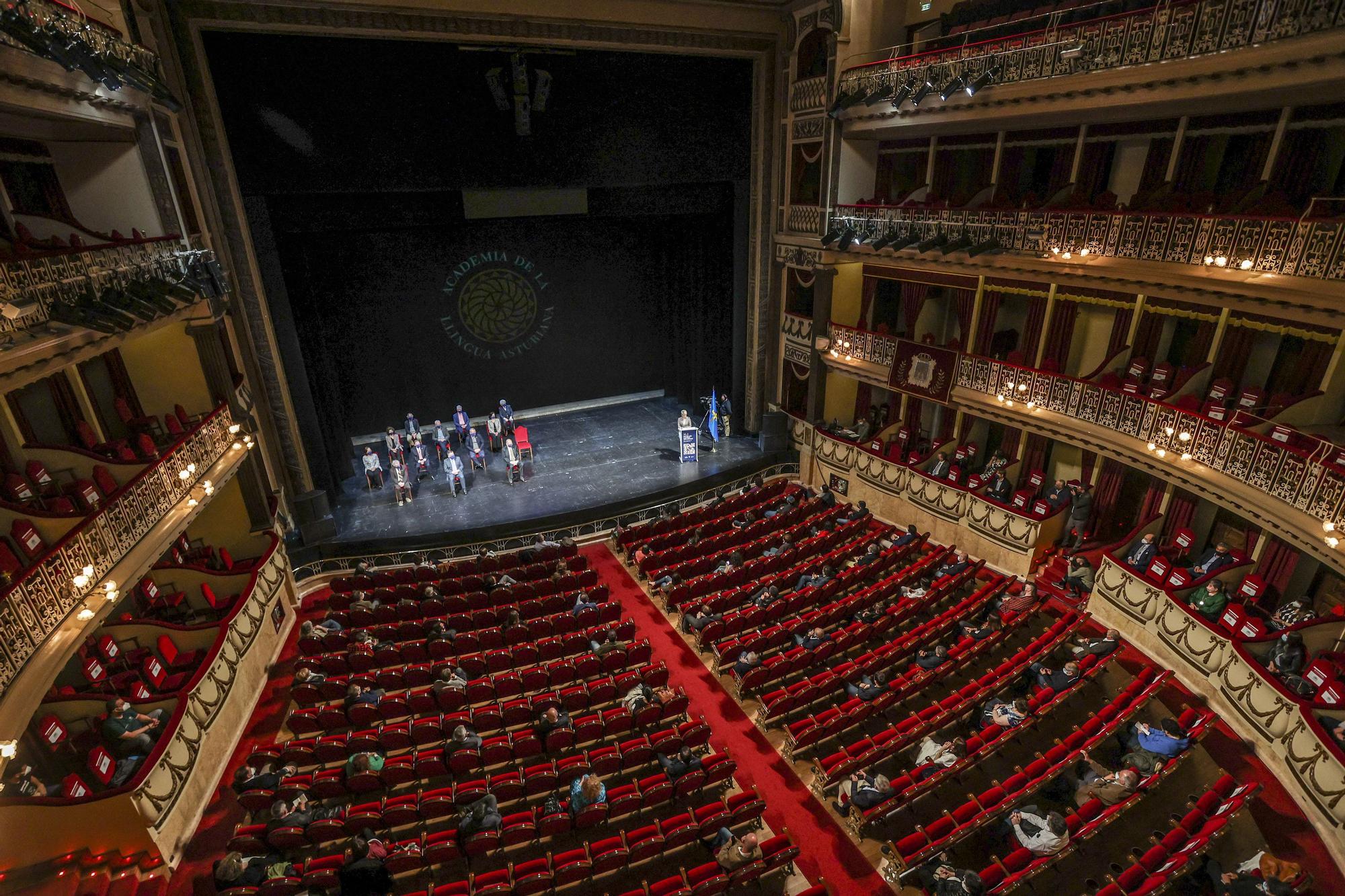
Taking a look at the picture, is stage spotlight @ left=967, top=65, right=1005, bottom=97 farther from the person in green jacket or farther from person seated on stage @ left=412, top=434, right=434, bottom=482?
person seated on stage @ left=412, top=434, right=434, bottom=482

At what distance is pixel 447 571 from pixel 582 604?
3.12 m

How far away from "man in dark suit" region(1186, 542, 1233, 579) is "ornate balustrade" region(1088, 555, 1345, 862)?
0.49 meters

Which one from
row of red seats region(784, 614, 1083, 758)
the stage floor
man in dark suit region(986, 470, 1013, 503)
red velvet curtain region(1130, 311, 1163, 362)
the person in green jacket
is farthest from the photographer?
the stage floor

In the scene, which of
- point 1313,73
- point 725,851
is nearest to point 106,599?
point 725,851

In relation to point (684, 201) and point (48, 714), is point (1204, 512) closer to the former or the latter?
point (684, 201)

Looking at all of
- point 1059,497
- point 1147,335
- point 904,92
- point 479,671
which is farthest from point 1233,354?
point 479,671

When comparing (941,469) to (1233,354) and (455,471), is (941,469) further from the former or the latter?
(455,471)

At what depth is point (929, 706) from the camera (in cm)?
898

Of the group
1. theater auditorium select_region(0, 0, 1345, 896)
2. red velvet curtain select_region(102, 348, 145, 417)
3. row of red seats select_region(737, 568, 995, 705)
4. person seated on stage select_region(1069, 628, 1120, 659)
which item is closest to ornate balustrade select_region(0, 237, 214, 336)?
theater auditorium select_region(0, 0, 1345, 896)

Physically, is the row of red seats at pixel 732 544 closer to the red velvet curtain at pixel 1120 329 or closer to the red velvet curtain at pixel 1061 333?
the red velvet curtain at pixel 1061 333

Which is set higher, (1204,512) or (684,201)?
(684,201)

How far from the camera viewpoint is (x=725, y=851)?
21.6 feet

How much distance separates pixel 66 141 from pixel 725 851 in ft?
44.5

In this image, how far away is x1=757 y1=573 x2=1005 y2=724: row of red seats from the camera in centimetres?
859
